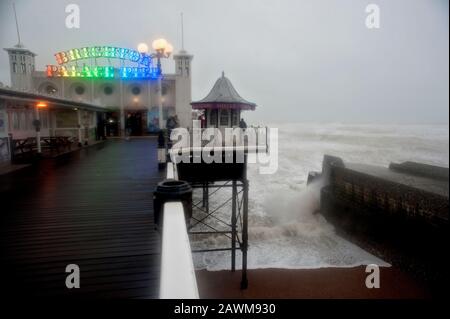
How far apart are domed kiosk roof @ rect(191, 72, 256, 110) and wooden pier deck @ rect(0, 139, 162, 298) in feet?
37.8

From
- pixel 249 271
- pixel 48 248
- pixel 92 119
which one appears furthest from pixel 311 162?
pixel 48 248

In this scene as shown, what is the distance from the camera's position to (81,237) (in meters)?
5.21

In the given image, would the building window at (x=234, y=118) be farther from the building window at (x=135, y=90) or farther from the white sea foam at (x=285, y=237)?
the building window at (x=135, y=90)

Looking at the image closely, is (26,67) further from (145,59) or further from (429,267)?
(429,267)

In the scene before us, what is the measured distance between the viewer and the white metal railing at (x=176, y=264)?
8.66 ft

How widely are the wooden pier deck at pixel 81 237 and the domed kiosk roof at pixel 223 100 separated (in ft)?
37.8

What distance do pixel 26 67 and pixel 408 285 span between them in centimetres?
3922

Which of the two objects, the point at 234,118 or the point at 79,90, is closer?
the point at 234,118

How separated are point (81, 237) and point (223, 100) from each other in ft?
53.5

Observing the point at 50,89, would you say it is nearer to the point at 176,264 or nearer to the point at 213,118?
the point at 213,118

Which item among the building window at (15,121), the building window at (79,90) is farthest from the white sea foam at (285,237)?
the building window at (79,90)

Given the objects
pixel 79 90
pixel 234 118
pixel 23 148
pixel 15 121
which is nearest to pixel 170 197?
pixel 23 148
